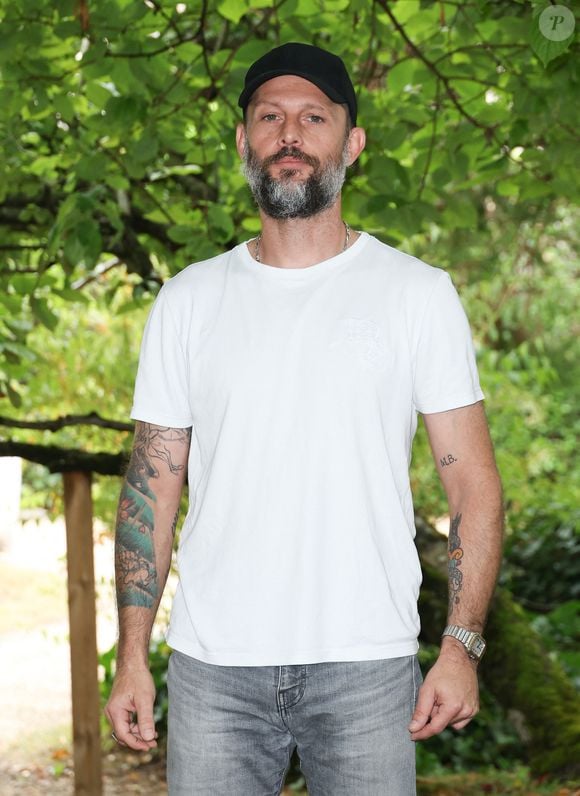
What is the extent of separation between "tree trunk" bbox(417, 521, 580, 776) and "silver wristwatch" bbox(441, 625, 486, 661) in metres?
2.80

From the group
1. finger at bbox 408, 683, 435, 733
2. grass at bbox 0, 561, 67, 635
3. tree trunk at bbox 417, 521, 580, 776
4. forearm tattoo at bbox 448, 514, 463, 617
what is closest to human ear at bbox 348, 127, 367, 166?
forearm tattoo at bbox 448, 514, 463, 617

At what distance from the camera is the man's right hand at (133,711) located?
7.09ft

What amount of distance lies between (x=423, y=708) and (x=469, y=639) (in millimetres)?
163

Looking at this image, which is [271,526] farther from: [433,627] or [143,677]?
[433,627]

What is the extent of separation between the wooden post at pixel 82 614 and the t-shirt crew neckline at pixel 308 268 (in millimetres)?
2327

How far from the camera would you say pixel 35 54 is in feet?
13.0

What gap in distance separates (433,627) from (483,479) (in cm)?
294

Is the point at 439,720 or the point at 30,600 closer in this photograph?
the point at 439,720

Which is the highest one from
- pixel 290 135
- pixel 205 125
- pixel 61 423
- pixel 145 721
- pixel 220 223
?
pixel 205 125

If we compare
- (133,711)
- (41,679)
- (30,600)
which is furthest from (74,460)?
(30,600)

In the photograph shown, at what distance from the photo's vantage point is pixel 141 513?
232 cm

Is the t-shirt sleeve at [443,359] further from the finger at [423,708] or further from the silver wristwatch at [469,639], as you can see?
the finger at [423,708]

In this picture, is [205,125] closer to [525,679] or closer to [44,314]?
[44,314]

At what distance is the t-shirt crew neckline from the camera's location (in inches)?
87.5
